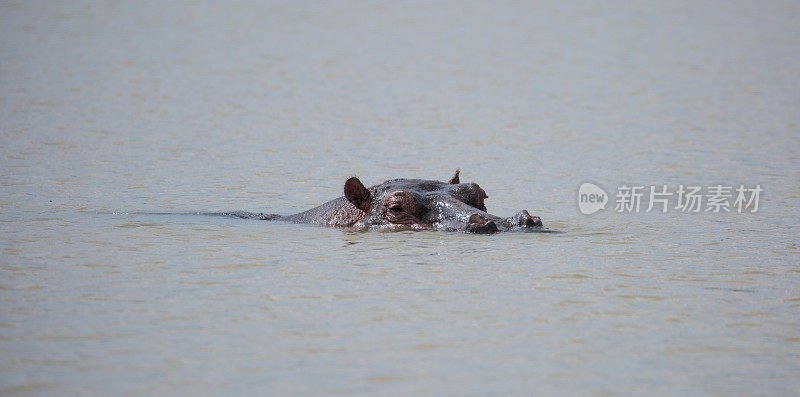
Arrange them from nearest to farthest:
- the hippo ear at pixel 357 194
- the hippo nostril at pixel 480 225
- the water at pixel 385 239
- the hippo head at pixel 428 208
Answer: the water at pixel 385 239 < the hippo nostril at pixel 480 225 < the hippo head at pixel 428 208 < the hippo ear at pixel 357 194

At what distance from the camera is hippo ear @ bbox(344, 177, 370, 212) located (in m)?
12.2

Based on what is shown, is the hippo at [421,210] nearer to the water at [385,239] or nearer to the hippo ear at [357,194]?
the hippo ear at [357,194]

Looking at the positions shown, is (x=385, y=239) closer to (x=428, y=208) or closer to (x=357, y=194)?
(x=428, y=208)

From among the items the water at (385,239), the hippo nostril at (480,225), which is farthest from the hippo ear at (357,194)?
the hippo nostril at (480,225)

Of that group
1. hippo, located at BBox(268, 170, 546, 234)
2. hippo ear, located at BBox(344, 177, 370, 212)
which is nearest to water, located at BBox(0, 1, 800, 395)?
hippo, located at BBox(268, 170, 546, 234)

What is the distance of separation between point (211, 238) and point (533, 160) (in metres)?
8.76

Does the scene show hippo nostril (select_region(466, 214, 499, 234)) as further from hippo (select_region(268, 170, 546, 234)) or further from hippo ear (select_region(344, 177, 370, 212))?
hippo ear (select_region(344, 177, 370, 212))

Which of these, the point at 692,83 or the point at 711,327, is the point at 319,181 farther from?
the point at 692,83

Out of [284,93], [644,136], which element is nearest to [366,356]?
[644,136]

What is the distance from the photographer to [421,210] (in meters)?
12.2

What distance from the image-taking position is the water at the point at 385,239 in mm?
7602

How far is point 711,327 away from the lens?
8.46 meters

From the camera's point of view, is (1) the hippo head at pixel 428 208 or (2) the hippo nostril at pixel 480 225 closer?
(2) the hippo nostril at pixel 480 225

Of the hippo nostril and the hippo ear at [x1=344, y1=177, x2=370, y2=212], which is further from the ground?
the hippo ear at [x1=344, y1=177, x2=370, y2=212]
